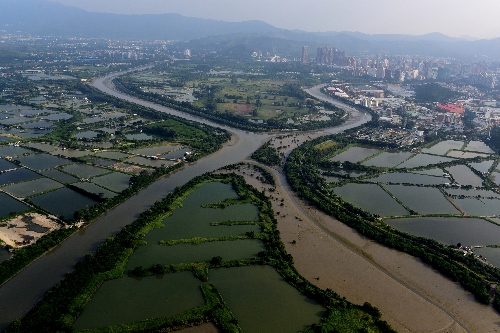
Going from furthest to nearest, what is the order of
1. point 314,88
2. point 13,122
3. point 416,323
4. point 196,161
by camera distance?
point 314,88, point 13,122, point 196,161, point 416,323

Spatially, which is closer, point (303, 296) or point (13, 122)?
point (303, 296)

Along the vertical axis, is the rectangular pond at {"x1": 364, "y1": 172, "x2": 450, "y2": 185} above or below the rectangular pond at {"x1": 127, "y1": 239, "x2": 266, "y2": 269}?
above

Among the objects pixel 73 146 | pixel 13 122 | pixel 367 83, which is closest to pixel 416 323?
pixel 73 146

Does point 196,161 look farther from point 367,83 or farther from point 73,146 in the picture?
point 367,83

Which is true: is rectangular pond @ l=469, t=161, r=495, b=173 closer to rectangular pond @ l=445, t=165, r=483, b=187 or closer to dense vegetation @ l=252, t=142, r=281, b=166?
rectangular pond @ l=445, t=165, r=483, b=187

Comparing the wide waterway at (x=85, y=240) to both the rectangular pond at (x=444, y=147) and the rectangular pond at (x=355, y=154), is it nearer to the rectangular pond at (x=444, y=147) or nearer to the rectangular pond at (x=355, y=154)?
the rectangular pond at (x=355, y=154)

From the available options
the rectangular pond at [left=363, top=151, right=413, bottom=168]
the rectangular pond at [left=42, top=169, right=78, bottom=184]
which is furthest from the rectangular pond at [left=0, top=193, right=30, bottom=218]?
the rectangular pond at [left=363, top=151, right=413, bottom=168]
